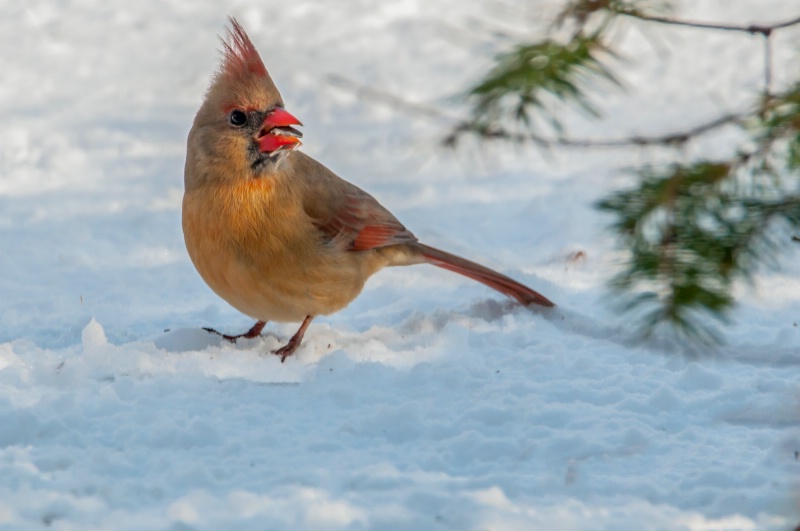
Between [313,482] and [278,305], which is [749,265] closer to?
[313,482]

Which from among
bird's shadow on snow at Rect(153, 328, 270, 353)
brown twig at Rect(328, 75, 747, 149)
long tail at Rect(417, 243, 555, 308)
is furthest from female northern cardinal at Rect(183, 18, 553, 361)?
brown twig at Rect(328, 75, 747, 149)

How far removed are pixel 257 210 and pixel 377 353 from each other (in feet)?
2.17

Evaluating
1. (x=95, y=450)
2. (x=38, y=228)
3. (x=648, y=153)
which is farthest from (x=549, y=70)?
(x=38, y=228)

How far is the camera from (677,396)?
3527mm

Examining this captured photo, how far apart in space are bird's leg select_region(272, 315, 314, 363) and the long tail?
72 cm

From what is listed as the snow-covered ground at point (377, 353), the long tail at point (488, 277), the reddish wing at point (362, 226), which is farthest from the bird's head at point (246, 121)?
the long tail at point (488, 277)

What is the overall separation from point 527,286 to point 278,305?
1162 millimetres

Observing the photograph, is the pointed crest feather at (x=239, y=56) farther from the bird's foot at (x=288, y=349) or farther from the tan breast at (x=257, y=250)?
the bird's foot at (x=288, y=349)

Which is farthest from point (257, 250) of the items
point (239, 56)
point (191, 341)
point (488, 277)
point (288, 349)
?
point (488, 277)

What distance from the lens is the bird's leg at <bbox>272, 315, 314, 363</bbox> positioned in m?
4.02

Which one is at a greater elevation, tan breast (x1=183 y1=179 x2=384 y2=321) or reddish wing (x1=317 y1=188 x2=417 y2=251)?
reddish wing (x1=317 y1=188 x2=417 y2=251)

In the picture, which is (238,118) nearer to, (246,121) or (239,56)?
(246,121)

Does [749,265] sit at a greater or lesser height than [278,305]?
lesser

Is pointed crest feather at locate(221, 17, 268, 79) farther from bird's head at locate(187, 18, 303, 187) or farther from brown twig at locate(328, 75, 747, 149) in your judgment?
brown twig at locate(328, 75, 747, 149)
